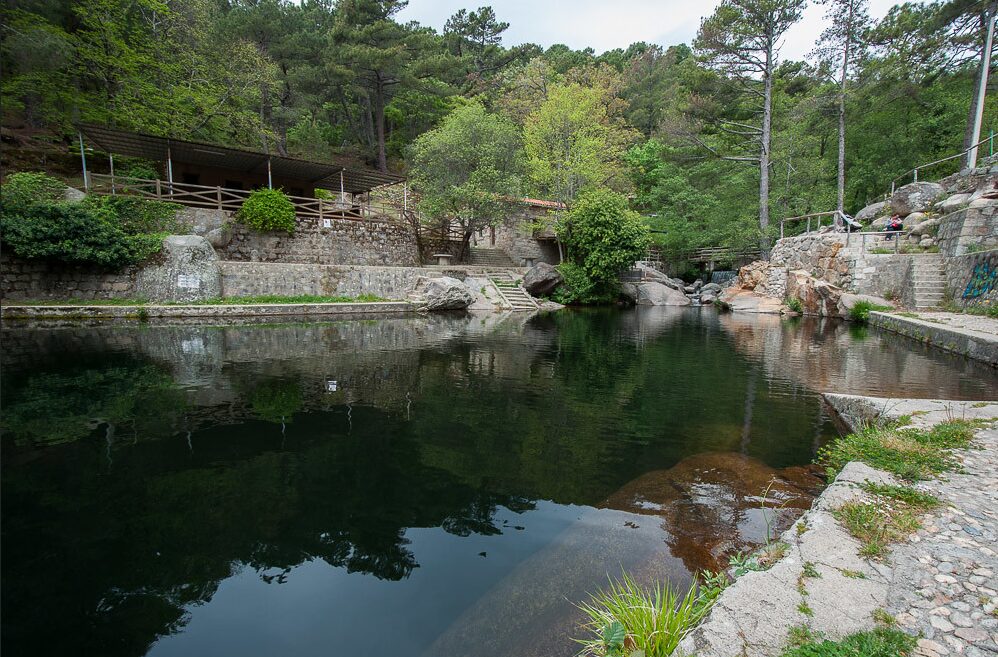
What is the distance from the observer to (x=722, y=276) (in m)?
31.4

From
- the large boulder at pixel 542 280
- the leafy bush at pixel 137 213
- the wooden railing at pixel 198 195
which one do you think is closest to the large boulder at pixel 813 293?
the large boulder at pixel 542 280

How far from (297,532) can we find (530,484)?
6.91 ft

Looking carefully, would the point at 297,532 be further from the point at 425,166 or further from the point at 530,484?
the point at 425,166

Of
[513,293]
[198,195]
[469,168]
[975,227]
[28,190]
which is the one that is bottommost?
[513,293]

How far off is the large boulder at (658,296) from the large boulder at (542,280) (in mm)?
5521

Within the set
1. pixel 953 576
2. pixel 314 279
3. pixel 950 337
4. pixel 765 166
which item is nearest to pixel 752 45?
pixel 765 166

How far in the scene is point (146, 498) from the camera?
4.05 meters

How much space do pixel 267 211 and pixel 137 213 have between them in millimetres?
4505

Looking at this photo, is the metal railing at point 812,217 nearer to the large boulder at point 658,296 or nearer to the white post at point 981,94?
the white post at point 981,94

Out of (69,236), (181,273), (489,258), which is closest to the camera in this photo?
(69,236)

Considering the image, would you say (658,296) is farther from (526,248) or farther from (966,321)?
(966,321)

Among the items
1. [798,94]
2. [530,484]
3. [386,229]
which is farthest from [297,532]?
[798,94]

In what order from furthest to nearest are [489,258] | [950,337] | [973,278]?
[489,258]
[973,278]
[950,337]

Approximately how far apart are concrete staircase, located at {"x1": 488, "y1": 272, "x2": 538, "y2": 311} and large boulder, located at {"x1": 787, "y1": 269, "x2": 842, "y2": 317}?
12.1 meters
